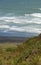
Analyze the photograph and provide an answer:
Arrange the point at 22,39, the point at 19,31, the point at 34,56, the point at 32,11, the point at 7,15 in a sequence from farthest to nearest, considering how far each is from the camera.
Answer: the point at 32,11 < the point at 7,15 < the point at 19,31 < the point at 22,39 < the point at 34,56

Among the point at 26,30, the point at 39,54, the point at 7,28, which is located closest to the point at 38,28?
the point at 26,30

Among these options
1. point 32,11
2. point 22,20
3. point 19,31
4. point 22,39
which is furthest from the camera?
point 32,11

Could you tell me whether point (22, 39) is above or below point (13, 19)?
below

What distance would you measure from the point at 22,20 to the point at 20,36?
7.95 m

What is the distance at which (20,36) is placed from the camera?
45.9 metres

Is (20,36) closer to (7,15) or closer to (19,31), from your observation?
(19,31)

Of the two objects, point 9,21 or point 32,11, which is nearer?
point 9,21

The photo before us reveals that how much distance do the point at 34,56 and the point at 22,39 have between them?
3322 centimetres

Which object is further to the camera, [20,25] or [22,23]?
[22,23]

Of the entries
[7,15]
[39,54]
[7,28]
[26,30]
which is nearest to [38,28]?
[26,30]

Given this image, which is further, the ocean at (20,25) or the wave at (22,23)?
the wave at (22,23)

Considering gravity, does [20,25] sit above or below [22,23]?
below

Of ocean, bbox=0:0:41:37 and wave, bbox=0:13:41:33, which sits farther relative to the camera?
wave, bbox=0:13:41:33

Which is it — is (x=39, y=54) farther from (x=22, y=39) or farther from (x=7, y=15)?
(x=7, y=15)
